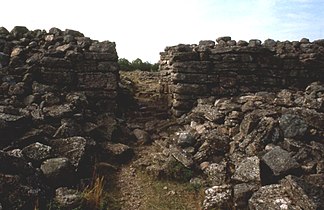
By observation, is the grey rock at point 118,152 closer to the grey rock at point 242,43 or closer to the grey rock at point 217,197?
the grey rock at point 217,197

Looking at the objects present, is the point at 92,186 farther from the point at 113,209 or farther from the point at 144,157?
the point at 144,157

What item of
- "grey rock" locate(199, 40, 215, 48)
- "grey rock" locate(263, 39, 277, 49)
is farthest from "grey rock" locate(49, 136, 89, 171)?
"grey rock" locate(263, 39, 277, 49)

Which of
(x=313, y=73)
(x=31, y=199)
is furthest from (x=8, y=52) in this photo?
(x=313, y=73)

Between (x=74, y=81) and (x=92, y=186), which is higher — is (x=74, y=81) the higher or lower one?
the higher one

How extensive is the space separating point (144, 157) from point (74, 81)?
3.46m

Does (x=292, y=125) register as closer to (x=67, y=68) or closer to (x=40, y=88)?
(x=67, y=68)

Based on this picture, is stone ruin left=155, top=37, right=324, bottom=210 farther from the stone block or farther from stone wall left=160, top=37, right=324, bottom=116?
the stone block

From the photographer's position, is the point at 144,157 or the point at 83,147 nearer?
the point at 83,147

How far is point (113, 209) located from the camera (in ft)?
22.4

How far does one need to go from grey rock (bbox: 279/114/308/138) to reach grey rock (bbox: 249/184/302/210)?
1931mm

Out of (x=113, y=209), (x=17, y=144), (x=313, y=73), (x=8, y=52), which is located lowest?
(x=113, y=209)

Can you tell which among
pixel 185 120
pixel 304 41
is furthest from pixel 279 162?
pixel 304 41

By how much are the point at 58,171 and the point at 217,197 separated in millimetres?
3088

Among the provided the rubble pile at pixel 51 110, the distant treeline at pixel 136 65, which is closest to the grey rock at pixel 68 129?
the rubble pile at pixel 51 110
